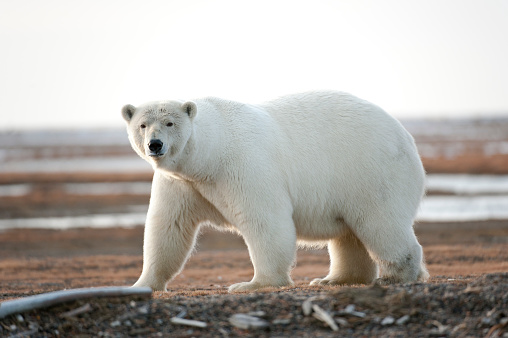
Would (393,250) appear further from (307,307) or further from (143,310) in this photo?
(143,310)

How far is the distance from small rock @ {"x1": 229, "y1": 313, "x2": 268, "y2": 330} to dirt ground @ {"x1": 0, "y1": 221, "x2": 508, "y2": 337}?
0.12 ft

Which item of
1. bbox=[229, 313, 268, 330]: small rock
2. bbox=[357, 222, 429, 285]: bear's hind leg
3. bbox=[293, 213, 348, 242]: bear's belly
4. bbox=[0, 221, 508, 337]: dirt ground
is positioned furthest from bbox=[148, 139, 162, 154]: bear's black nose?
bbox=[357, 222, 429, 285]: bear's hind leg

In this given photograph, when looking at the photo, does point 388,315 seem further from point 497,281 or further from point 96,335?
point 96,335

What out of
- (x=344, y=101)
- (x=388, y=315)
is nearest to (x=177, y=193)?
(x=344, y=101)

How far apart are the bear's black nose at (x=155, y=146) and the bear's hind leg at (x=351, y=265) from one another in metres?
2.71

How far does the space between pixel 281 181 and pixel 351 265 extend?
160 centimetres

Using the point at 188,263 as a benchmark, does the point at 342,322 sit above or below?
above

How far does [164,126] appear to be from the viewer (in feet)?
23.6

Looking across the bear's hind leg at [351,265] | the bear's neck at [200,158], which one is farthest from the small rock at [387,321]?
the bear's hind leg at [351,265]

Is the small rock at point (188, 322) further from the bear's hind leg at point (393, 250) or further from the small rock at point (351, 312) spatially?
the bear's hind leg at point (393, 250)

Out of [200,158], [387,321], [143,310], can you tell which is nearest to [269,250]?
[200,158]

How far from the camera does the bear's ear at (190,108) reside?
734 centimetres

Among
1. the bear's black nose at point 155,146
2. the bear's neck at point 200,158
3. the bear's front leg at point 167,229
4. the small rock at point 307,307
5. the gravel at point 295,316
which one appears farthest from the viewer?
the bear's front leg at point 167,229

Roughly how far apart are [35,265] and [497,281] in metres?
9.40
